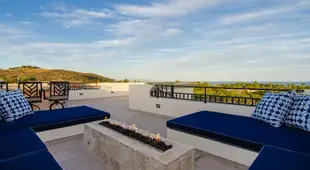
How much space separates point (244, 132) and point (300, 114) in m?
0.76

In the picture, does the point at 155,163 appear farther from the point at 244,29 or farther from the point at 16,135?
the point at 244,29

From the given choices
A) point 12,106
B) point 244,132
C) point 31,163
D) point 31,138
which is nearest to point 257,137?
point 244,132

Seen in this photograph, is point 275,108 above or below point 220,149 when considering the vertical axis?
above

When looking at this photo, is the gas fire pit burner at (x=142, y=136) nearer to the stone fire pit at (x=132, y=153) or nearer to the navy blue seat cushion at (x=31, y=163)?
the stone fire pit at (x=132, y=153)

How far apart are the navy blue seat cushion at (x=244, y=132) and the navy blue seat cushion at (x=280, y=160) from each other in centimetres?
14

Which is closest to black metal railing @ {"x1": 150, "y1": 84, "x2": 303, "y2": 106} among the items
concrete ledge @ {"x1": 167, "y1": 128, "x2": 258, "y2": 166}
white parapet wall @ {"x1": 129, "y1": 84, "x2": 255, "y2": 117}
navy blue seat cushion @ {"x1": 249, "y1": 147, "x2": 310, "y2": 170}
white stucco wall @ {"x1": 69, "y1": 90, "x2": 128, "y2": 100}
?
white parapet wall @ {"x1": 129, "y1": 84, "x2": 255, "y2": 117}

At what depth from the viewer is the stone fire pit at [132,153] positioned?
5.14 feet

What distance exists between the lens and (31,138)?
1926mm

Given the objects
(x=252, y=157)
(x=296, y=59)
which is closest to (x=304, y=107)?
(x=252, y=157)

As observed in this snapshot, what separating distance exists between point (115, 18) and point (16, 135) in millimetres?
6229

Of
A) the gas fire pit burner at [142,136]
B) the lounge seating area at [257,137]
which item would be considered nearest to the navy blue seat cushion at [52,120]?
Answer: the gas fire pit burner at [142,136]

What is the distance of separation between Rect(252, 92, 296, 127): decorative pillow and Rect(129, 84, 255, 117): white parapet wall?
77cm

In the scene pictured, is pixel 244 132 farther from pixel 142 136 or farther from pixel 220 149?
pixel 142 136

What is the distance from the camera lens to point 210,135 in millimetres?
2236
